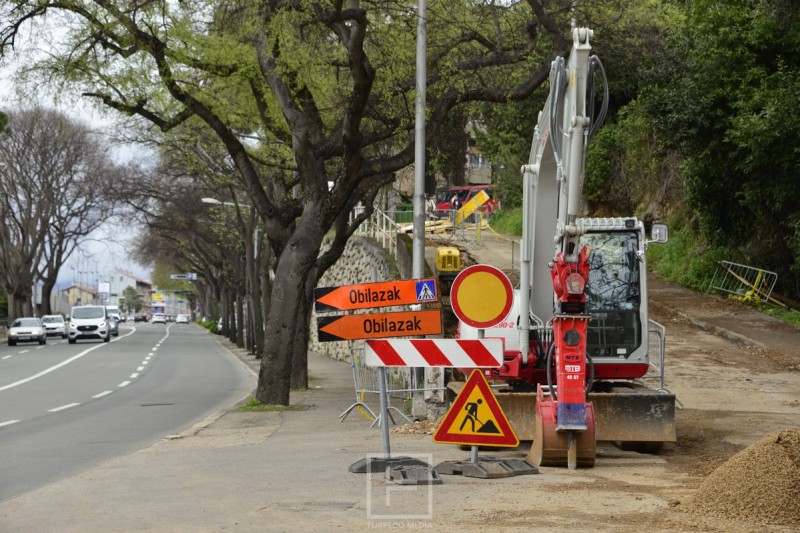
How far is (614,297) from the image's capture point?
12922mm

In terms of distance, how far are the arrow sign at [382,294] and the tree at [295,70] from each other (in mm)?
6593

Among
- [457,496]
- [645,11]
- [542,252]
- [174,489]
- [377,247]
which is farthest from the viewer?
[377,247]

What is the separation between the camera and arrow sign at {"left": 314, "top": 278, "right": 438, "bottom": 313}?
1072 centimetres

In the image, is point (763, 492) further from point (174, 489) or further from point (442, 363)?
point (174, 489)

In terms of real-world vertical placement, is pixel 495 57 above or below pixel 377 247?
above

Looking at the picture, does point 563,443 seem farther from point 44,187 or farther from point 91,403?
point 44,187

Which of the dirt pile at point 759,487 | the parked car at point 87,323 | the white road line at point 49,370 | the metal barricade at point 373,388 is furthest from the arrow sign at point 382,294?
the parked car at point 87,323

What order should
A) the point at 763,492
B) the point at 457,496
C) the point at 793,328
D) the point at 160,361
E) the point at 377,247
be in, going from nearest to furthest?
the point at 763,492 < the point at 457,496 < the point at 793,328 < the point at 377,247 < the point at 160,361

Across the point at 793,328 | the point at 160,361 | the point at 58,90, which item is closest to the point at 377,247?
the point at 160,361

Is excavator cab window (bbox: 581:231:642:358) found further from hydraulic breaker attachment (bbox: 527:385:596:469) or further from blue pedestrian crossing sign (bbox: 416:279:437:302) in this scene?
blue pedestrian crossing sign (bbox: 416:279:437:302)

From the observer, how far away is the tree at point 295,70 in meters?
18.3

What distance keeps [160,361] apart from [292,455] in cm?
2703

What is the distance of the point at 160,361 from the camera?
38.2m

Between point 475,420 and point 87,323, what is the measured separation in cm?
4596
